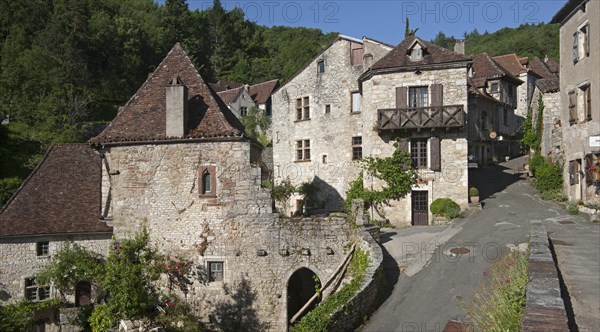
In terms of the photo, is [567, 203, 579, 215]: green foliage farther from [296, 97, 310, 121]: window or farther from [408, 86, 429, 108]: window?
[296, 97, 310, 121]: window

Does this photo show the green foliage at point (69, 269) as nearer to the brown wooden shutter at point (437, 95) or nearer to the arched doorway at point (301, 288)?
the arched doorway at point (301, 288)

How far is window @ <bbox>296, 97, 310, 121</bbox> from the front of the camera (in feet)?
105

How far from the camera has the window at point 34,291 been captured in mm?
20328

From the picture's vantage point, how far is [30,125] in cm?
3912

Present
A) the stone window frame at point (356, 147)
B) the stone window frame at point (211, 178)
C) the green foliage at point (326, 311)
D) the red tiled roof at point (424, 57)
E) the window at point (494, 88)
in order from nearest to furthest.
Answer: the green foliage at point (326, 311) → the stone window frame at point (211, 178) → the red tiled roof at point (424, 57) → the stone window frame at point (356, 147) → the window at point (494, 88)

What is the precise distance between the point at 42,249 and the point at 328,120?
63.0ft

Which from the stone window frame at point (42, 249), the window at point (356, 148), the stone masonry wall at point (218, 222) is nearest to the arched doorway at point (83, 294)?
the stone window frame at point (42, 249)

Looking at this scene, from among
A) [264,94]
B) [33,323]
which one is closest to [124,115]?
[33,323]

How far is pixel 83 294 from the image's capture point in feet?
68.9

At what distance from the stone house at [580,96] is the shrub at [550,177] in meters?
1.52

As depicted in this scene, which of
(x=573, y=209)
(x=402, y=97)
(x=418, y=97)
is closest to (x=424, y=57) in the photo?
(x=418, y=97)

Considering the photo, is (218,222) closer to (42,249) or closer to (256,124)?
(42,249)

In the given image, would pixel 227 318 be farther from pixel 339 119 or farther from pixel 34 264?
pixel 339 119

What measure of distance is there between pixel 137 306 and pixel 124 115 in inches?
289
